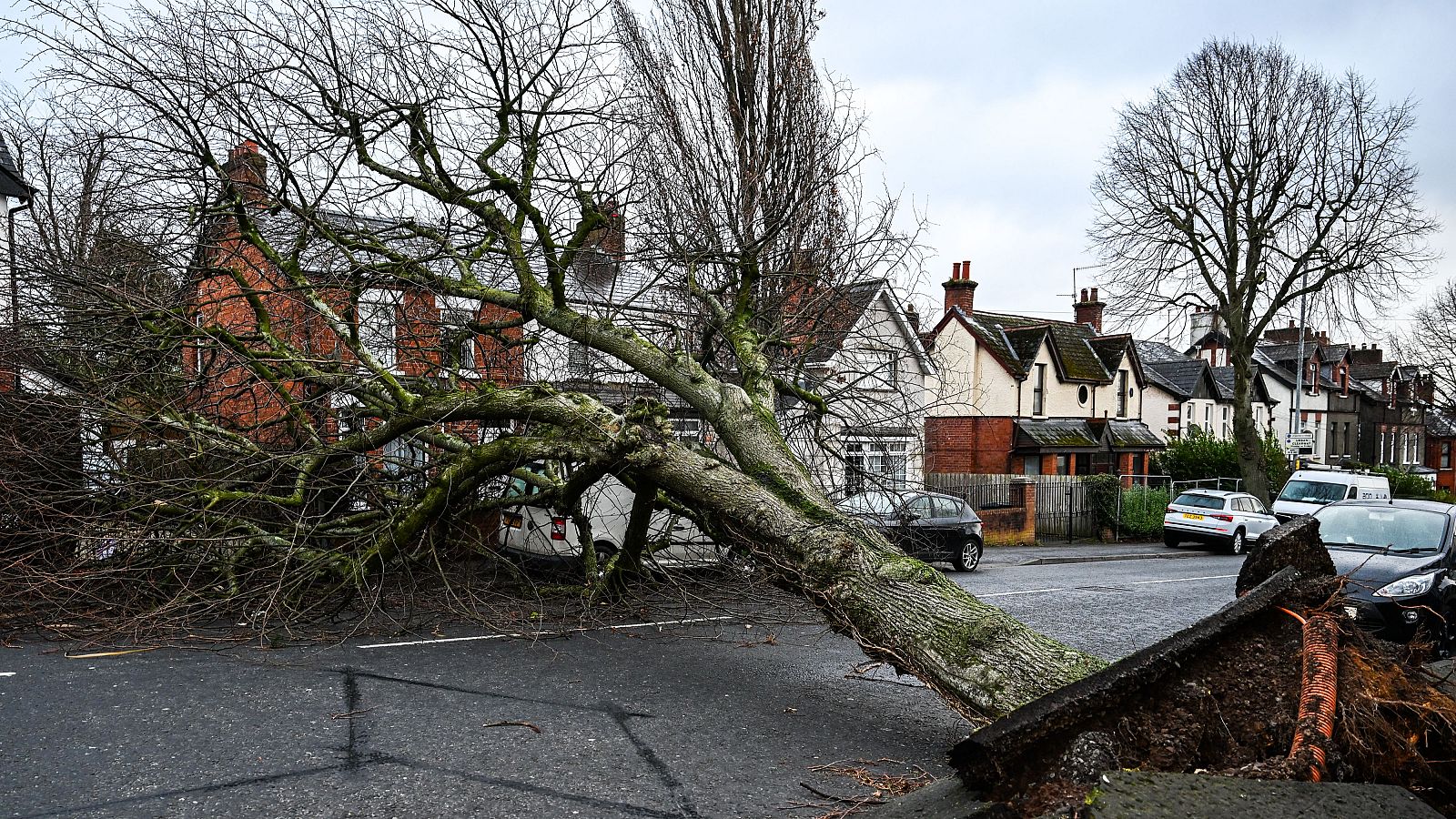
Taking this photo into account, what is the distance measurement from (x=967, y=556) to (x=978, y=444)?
16.5m

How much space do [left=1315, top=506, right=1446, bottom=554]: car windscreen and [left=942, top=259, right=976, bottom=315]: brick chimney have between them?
22.7m

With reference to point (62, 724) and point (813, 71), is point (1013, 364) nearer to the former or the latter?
point (813, 71)

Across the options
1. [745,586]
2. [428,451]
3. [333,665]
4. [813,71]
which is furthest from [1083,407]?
[333,665]

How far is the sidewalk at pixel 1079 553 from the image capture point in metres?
20.1

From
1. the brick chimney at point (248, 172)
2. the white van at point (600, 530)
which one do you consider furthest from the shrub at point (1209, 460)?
the brick chimney at point (248, 172)

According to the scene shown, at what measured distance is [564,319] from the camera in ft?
32.3

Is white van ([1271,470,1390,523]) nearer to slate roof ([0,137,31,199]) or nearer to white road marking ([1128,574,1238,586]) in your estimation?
white road marking ([1128,574,1238,586])

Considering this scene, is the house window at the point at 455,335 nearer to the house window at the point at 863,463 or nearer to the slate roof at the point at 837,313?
the slate roof at the point at 837,313

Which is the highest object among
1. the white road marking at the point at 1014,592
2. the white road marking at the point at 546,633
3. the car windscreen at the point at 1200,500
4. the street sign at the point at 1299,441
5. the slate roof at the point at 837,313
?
the slate roof at the point at 837,313

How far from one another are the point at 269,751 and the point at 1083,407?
3404cm

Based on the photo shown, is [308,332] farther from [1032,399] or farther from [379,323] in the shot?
[1032,399]

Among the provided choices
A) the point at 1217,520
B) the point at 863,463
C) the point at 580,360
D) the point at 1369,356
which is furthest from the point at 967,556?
the point at 1369,356

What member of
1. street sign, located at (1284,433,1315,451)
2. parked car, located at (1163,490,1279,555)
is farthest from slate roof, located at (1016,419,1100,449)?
parked car, located at (1163,490,1279,555)

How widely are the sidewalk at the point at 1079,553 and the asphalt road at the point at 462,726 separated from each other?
11087 millimetres
